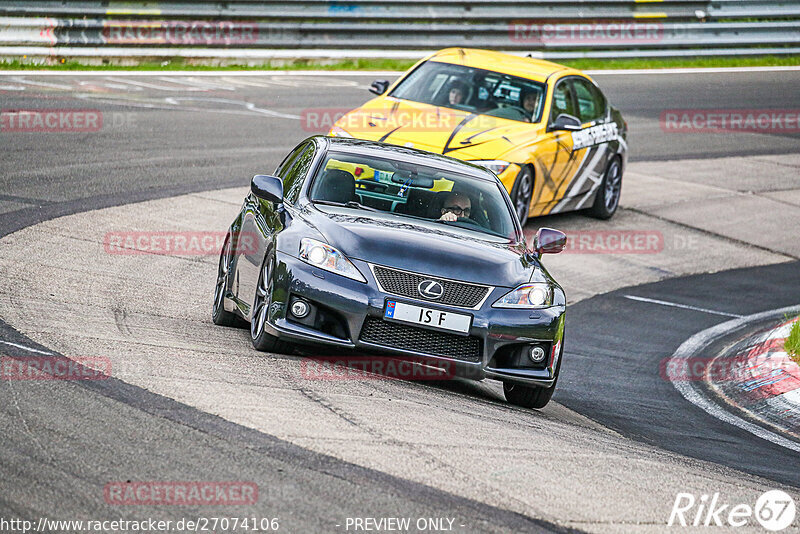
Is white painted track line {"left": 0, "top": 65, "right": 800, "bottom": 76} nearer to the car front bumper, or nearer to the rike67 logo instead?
the car front bumper

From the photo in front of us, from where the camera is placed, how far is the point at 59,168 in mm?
14375

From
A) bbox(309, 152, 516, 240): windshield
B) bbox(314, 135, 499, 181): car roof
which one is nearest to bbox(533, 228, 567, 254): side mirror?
bbox(309, 152, 516, 240): windshield

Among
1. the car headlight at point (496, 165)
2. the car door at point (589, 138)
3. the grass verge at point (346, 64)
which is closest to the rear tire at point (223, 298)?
the car headlight at point (496, 165)

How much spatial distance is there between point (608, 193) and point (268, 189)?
27.2 ft

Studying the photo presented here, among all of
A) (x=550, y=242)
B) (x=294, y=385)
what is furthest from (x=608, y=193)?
(x=294, y=385)

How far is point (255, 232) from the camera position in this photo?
28.7 ft

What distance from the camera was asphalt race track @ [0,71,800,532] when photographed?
5.33 meters

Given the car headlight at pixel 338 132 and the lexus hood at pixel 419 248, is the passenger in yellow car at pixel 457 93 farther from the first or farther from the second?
the lexus hood at pixel 419 248

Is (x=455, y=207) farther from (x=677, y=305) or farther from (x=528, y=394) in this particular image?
(x=677, y=305)

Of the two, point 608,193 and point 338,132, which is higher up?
point 338,132

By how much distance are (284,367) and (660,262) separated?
801 centimetres

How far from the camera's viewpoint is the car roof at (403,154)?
9.34 m

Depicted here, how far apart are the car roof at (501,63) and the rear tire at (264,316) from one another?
7.28 metres

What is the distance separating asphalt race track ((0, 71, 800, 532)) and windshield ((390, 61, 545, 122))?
71.4 inches
